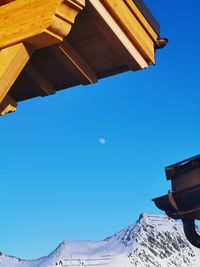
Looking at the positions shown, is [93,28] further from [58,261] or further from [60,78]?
[58,261]

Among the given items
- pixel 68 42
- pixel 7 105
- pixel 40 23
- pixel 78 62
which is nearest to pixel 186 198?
pixel 78 62

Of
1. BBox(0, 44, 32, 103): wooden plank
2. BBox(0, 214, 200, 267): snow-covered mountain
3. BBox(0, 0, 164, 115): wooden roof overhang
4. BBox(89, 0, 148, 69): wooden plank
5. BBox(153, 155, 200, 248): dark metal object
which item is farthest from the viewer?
BBox(0, 214, 200, 267): snow-covered mountain

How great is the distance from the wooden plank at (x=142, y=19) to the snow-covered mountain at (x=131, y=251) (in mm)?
142965

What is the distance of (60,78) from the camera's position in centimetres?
364

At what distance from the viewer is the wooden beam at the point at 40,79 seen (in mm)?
3598

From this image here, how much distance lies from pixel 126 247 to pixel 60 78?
174 m

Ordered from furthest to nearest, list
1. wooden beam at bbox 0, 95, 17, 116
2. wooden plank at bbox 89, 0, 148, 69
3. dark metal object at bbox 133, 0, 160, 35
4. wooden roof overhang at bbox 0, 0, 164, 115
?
1. wooden beam at bbox 0, 95, 17, 116
2. dark metal object at bbox 133, 0, 160, 35
3. wooden plank at bbox 89, 0, 148, 69
4. wooden roof overhang at bbox 0, 0, 164, 115

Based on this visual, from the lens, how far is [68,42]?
324cm

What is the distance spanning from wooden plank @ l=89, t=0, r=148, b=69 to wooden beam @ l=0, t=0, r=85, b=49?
9.6 inches

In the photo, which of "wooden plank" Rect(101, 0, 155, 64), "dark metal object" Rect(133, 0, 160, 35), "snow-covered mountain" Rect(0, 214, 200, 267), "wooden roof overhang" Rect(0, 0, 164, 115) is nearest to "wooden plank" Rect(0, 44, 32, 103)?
"wooden roof overhang" Rect(0, 0, 164, 115)

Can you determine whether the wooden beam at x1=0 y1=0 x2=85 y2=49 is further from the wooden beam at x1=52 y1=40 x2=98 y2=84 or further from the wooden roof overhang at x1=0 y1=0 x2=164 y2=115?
the wooden beam at x1=52 y1=40 x2=98 y2=84

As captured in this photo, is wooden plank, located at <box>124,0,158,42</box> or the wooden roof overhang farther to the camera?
wooden plank, located at <box>124,0,158,42</box>

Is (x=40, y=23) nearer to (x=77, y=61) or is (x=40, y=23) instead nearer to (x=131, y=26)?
(x=131, y=26)

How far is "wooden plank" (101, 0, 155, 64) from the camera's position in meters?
2.85
